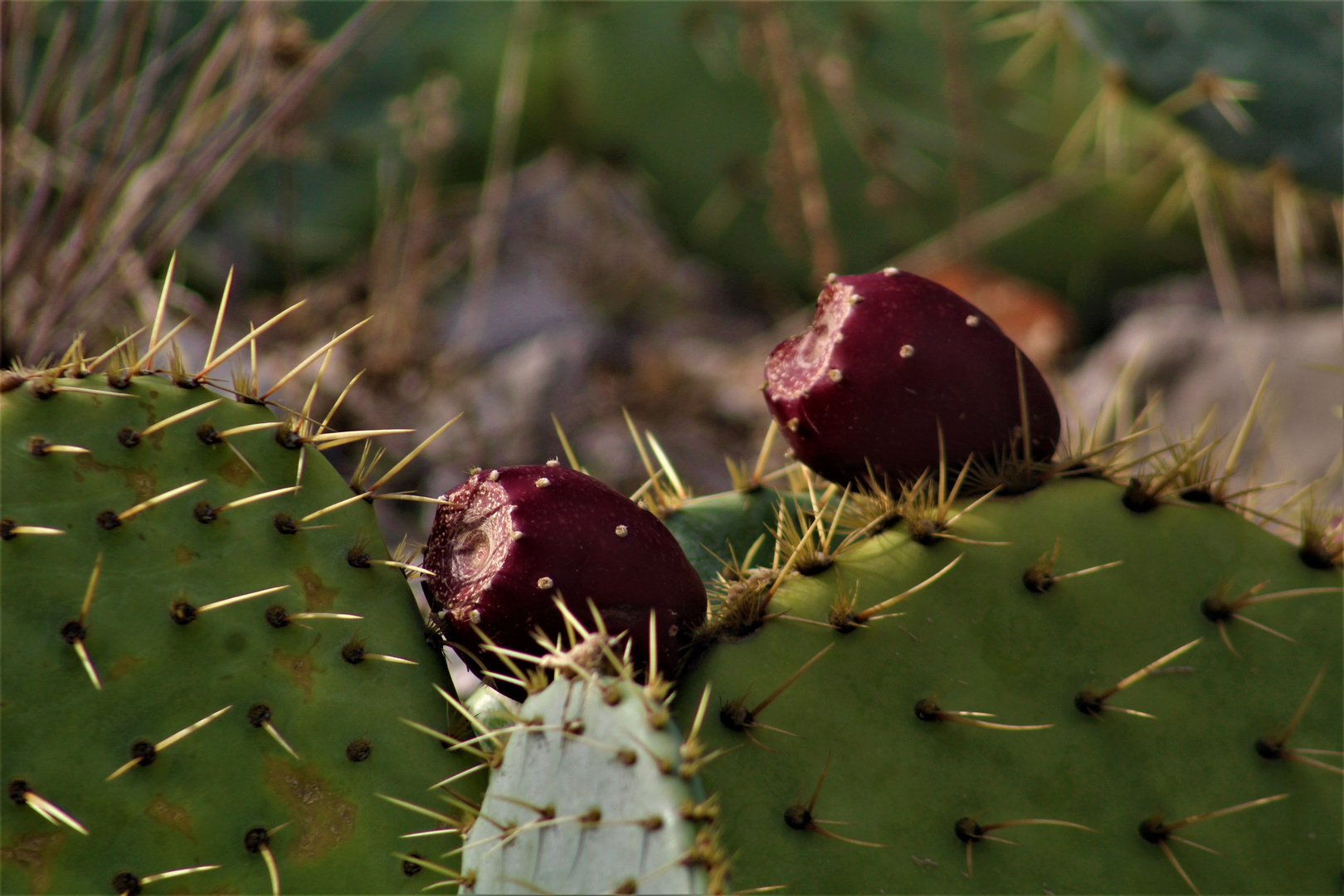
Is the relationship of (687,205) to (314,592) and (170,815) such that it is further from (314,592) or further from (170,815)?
(170,815)

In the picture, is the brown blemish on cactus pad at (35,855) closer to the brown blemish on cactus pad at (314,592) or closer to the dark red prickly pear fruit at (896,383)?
the brown blemish on cactus pad at (314,592)

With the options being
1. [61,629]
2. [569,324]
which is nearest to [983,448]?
[61,629]

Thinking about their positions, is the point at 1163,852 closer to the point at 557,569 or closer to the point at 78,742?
the point at 557,569

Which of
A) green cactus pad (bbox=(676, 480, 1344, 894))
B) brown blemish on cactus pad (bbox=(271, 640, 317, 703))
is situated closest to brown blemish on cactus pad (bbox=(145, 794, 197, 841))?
brown blemish on cactus pad (bbox=(271, 640, 317, 703))

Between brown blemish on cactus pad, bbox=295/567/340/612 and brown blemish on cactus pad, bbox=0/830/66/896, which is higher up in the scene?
brown blemish on cactus pad, bbox=295/567/340/612

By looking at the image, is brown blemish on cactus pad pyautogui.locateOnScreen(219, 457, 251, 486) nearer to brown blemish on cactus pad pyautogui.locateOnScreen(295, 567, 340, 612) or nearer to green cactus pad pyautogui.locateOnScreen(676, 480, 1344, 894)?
brown blemish on cactus pad pyautogui.locateOnScreen(295, 567, 340, 612)

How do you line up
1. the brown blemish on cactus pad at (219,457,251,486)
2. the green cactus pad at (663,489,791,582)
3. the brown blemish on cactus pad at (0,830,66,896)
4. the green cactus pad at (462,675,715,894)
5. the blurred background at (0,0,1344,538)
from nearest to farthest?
the green cactus pad at (462,675,715,894) → the brown blemish on cactus pad at (0,830,66,896) → the brown blemish on cactus pad at (219,457,251,486) → the green cactus pad at (663,489,791,582) → the blurred background at (0,0,1344,538)

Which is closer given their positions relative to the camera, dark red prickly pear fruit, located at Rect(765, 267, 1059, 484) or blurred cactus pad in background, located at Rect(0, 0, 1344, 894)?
blurred cactus pad in background, located at Rect(0, 0, 1344, 894)
